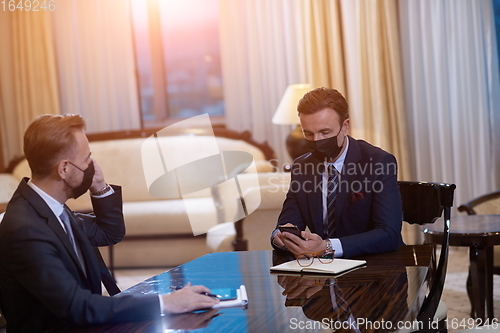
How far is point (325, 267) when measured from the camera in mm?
1838

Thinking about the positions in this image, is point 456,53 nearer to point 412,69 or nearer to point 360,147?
A: point 412,69

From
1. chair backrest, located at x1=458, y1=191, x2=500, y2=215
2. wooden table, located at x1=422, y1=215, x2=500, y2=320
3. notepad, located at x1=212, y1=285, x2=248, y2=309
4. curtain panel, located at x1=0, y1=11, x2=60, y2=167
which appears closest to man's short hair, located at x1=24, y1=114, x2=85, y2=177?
notepad, located at x1=212, y1=285, x2=248, y2=309

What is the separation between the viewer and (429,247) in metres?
2.13

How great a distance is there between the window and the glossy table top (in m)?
3.69

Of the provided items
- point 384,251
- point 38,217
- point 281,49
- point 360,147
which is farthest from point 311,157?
point 281,49

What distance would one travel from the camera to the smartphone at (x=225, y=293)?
158 cm

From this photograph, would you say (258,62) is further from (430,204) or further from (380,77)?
(430,204)

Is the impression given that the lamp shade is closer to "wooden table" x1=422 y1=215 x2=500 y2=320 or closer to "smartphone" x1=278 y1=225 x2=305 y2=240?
"wooden table" x1=422 y1=215 x2=500 y2=320

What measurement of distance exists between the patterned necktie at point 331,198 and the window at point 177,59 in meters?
4.44

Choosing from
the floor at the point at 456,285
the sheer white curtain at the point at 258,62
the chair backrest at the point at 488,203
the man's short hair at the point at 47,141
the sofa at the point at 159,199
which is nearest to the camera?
the man's short hair at the point at 47,141

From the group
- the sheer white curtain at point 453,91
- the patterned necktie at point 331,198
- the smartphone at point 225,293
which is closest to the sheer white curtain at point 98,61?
the sheer white curtain at point 453,91

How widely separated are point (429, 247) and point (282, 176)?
8.62 feet

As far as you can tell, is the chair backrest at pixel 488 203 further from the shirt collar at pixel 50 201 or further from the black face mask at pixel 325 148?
the shirt collar at pixel 50 201

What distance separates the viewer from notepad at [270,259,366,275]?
1.80 metres
